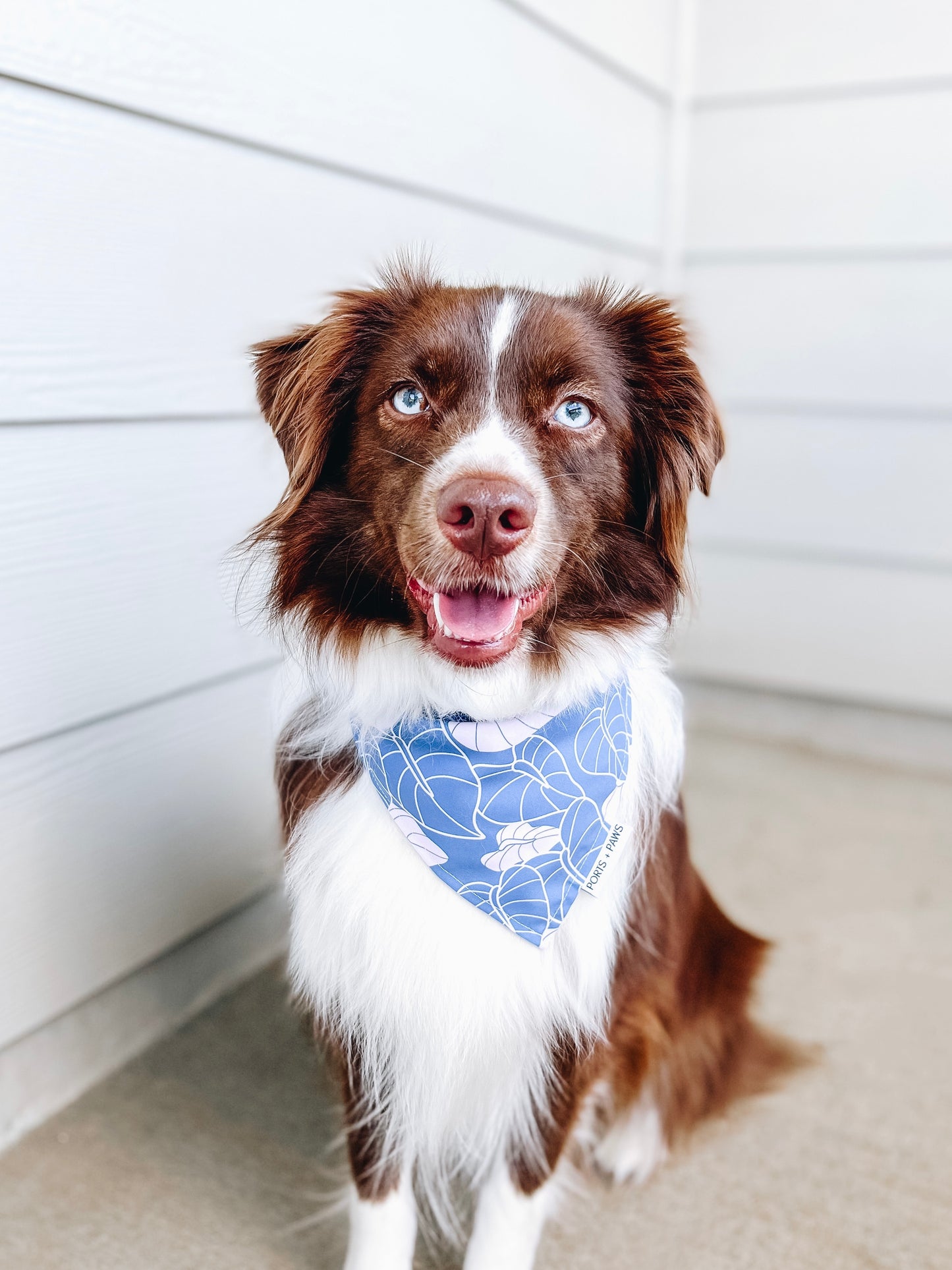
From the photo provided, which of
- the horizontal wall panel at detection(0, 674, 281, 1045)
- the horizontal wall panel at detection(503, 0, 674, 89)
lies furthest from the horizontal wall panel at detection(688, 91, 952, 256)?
the horizontal wall panel at detection(0, 674, 281, 1045)

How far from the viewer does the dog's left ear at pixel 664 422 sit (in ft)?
4.06

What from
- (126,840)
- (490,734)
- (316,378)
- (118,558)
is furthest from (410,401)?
(126,840)

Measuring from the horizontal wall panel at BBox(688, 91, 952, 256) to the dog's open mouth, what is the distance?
2.15m

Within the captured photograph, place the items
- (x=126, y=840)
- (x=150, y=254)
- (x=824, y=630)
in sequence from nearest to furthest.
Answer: (x=150, y=254) < (x=126, y=840) < (x=824, y=630)

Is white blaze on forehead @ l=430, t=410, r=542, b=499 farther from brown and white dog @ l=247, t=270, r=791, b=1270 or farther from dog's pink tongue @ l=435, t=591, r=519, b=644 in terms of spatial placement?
dog's pink tongue @ l=435, t=591, r=519, b=644

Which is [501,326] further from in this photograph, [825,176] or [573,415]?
[825,176]

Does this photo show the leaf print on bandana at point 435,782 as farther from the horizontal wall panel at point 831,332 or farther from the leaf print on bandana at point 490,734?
the horizontal wall panel at point 831,332

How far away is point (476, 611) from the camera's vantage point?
3.67 ft

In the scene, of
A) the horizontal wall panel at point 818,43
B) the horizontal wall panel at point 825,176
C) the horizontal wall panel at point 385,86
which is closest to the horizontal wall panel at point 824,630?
the horizontal wall panel at point 825,176

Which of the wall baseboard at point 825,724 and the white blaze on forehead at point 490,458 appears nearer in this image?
the white blaze on forehead at point 490,458

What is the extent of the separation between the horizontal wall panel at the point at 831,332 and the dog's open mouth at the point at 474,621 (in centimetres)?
181

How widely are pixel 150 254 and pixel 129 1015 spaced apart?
1193 millimetres

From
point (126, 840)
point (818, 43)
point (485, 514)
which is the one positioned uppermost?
point (818, 43)

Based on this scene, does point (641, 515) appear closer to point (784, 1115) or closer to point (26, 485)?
point (26, 485)
